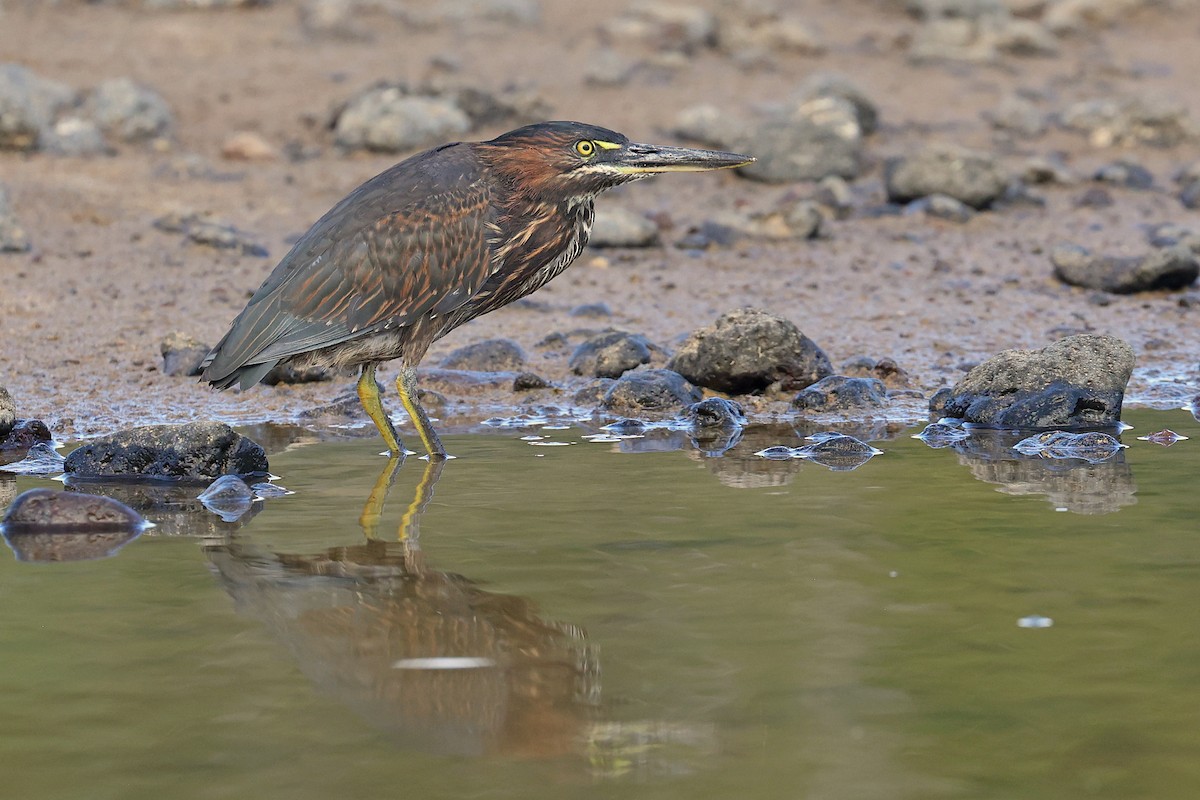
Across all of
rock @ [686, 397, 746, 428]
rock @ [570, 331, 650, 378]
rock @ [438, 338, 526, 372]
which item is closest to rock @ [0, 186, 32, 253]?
rock @ [438, 338, 526, 372]

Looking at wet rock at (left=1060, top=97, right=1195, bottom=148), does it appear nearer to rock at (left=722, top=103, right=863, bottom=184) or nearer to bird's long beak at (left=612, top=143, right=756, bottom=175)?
rock at (left=722, top=103, right=863, bottom=184)

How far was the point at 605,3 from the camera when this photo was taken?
18.7 m

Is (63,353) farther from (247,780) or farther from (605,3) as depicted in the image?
(605,3)

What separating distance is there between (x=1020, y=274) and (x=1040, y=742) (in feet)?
26.9

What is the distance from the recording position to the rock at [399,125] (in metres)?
14.2

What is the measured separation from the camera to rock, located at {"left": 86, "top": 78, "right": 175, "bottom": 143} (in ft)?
47.4

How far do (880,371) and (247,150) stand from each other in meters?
7.40

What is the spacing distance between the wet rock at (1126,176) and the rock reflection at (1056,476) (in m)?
7.51

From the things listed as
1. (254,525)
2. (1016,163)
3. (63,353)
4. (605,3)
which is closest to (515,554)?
(254,525)

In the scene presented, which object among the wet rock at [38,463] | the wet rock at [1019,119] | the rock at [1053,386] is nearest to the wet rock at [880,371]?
the rock at [1053,386]

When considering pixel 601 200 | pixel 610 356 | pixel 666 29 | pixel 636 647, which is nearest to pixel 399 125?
pixel 601 200

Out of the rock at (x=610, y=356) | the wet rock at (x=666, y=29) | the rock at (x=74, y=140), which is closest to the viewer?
the rock at (x=610, y=356)

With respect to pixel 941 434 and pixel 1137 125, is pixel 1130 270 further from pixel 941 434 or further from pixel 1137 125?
pixel 1137 125

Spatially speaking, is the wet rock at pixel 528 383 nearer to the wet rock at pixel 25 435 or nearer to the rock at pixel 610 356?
the rock at pixel 610 356
